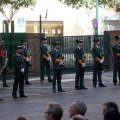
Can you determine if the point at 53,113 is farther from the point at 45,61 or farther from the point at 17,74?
the point at 45,61

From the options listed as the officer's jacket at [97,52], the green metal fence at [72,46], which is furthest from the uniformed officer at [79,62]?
the green metal fence at [72,46]

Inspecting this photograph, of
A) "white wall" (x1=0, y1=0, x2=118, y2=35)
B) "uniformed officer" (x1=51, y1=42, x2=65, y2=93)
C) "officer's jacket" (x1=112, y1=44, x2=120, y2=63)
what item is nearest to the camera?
"uniformed officer" (x1=51, y1=42, x2=65, y2=93)

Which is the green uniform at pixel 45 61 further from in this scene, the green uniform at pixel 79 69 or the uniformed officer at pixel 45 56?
the green uniform at pixel 79 69

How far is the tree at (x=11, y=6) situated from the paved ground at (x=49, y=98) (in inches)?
709

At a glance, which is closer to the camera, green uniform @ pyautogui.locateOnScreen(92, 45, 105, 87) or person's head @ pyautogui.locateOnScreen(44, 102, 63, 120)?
person's head @ pyautogui.locateOnScreen(44, 102, 63, 120)

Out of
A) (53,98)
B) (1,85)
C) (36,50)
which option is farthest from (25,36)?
(53,98)

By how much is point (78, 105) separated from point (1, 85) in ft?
51.0

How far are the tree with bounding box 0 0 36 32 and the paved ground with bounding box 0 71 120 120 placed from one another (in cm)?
1801

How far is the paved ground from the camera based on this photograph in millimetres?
15062

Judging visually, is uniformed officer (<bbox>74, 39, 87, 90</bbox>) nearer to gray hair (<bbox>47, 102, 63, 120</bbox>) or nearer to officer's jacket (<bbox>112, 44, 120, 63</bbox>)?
officer's jacket (<bbox>112, 44, 120, 63</bbox>)

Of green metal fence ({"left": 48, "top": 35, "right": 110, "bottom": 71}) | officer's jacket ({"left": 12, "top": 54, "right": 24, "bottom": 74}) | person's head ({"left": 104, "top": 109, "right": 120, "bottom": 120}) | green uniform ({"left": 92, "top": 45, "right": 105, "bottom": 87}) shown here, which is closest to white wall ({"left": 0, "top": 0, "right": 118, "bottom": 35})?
green metal fence ({"left": 48, "top": 35, "right": 110, "bottom": 71})

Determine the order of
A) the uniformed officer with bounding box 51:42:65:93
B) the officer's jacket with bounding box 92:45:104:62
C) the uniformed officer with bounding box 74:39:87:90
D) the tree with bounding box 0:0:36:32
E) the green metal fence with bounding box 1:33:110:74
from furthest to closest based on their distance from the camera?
the tree with bounding box 0:0:36:32 → the green metal fence with bounding box 1:33:110:74 → the officer's jacket with bounding box 92:45:104:62 → the uniformed officer with bounding box 74:39:87:90 → the uniformed officer with bounding box 51:42:65:93

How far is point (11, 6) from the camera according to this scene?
1770 inches

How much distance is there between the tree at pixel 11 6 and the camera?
4281cm
